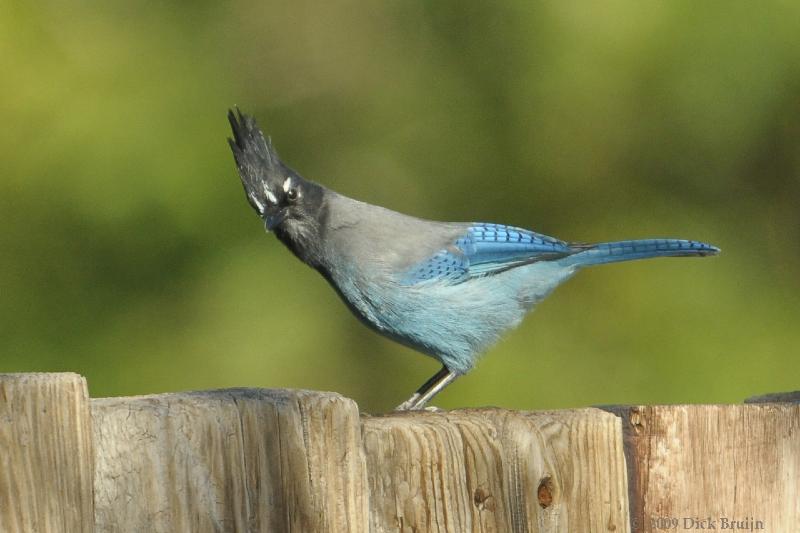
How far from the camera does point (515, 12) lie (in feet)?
15.4

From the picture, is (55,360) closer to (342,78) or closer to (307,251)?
(307,251)

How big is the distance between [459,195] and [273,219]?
1.12 metres

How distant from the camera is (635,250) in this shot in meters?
3.90

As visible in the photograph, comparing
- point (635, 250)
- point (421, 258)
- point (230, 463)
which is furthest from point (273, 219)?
point (230, 463)

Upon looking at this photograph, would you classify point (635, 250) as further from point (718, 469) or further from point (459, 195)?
point (718, 469)

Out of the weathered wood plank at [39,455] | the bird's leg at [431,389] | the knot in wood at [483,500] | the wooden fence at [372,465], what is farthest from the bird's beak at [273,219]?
the weathered wood plank at [39,455]

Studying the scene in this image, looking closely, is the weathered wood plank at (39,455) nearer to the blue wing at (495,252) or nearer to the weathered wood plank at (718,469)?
the weathered wood plank at (718,469)

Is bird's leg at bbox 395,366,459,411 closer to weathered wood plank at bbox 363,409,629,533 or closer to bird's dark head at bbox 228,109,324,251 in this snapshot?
bird's dark head at bbox 228,109,324,251

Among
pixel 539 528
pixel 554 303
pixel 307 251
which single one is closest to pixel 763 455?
pixel 539 528

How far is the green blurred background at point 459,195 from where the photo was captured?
4.31 metres

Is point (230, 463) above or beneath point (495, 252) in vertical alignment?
beneath

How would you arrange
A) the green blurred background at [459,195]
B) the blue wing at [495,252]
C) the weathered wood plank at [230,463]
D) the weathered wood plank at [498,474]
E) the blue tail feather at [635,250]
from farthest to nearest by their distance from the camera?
the green blurred background at [459,195]
the blue wing at [495,252]
the blue tail feather at [635,250]
the weathered wood plank at [498,474]
the weathered wood plank at [230,463]

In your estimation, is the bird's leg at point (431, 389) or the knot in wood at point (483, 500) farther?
the bird's leg at point (431, 389)

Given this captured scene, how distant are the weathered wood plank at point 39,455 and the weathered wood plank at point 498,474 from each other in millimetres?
502
